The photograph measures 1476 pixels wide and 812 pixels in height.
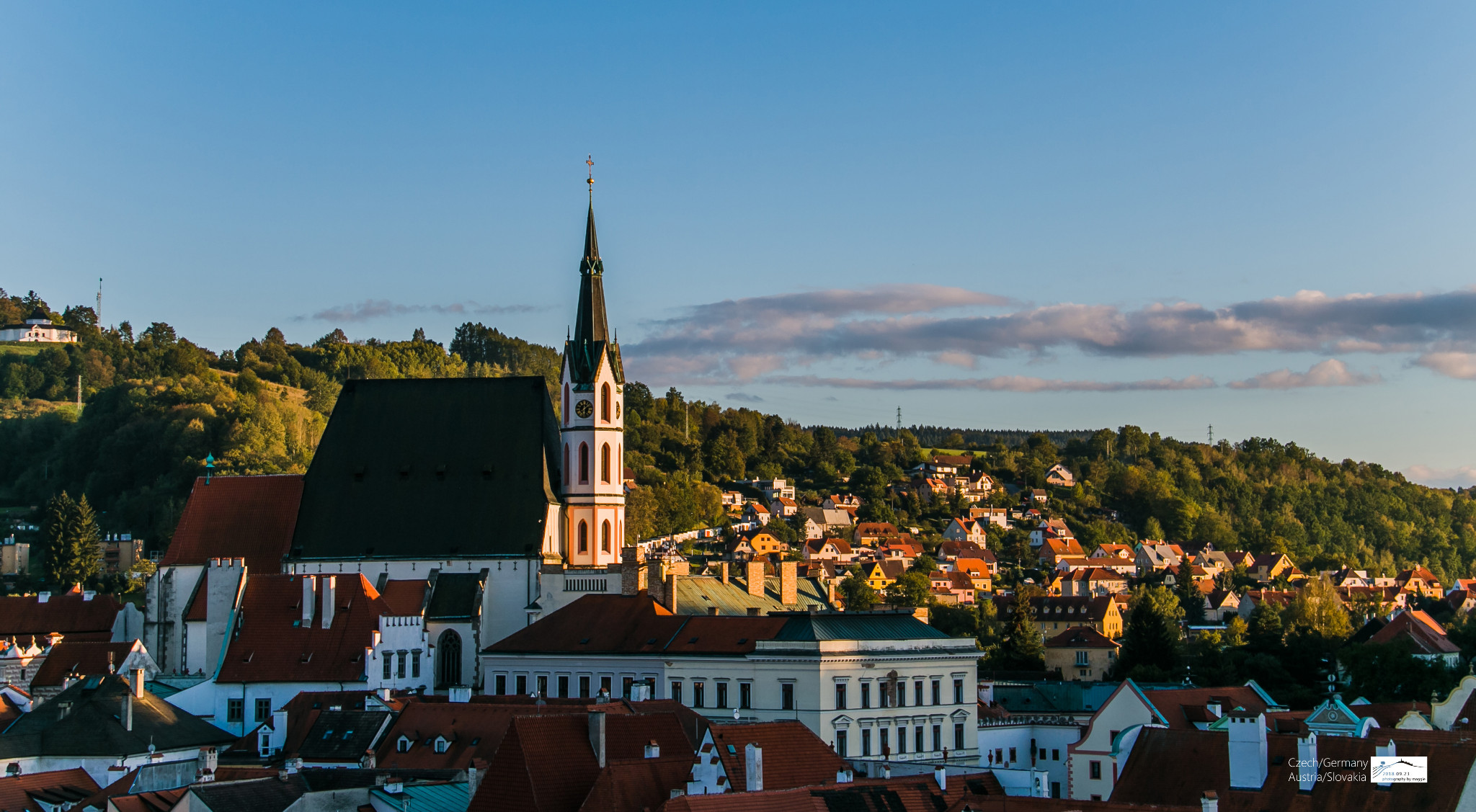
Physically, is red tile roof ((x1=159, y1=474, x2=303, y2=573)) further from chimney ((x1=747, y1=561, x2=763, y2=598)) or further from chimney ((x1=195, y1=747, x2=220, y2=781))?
chimney ((x1=747, y1=561, x2=763, y2=598))

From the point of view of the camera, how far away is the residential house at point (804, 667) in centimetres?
6862

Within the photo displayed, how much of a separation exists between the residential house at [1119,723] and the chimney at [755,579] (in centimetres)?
2111

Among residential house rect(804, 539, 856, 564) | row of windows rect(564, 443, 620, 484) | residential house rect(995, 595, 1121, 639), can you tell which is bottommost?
residential house rect(995, 595, 1121, 639)

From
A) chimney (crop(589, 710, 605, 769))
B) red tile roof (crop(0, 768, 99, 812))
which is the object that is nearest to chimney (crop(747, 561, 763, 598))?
red tile roof (crop(0, 768, 99, 812))

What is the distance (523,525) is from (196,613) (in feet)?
46.8

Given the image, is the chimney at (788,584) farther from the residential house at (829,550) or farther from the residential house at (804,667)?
the residential house at (829,550)

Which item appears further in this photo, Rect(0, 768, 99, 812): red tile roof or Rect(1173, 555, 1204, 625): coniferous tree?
Rect(1173, 555, 1204, 625): coniferous tree

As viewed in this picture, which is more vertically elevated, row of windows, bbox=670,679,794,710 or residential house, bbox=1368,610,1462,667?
row of windows, bbox=670,679,794,710

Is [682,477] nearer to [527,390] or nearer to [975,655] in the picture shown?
[527,390]

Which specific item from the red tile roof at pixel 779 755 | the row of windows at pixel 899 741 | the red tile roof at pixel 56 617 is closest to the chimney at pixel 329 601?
the row of windows at pixel 899 741

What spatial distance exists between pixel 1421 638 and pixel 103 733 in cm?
7339

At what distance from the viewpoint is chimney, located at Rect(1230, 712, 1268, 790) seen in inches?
1777

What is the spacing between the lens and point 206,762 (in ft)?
203

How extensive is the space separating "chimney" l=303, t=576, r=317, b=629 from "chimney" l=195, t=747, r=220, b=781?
958cm
